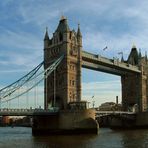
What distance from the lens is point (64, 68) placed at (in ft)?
278

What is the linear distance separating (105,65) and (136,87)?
20.0m

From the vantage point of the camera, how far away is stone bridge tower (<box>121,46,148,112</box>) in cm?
11388

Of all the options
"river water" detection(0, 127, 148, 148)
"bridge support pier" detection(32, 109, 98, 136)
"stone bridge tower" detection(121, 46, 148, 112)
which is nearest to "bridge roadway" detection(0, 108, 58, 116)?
"bridge support pier" detection(32, 109, 98, 136)

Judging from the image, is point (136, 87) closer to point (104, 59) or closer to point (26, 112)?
point (104, 59)

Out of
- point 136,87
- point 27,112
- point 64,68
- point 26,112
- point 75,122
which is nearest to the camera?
point 26,112

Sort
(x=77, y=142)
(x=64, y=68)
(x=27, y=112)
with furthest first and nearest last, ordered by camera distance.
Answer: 1. (x=64, y=68)
2. (x=27, y=112)
3. (x=77, y=142)

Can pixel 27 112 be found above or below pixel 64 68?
below

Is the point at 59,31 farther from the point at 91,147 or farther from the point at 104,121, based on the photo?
the point at 104,121

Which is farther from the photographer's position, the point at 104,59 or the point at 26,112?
the point at 104,59

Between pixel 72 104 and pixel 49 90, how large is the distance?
34.6 feet

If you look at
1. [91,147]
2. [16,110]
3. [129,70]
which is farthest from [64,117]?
[129,70]

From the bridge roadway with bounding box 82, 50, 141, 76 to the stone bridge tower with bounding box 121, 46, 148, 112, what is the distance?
8.62ft

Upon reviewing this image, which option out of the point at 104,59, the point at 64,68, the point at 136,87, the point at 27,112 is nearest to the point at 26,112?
the point at 27,112

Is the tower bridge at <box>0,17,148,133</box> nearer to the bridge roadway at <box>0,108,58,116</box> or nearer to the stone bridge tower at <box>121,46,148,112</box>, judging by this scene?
the bridge roadway at <box>0,108,58,116</box>
